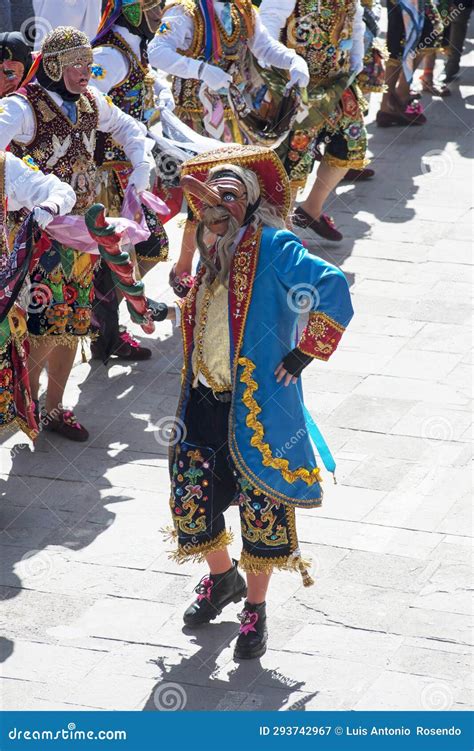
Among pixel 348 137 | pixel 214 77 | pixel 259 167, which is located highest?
pixel 259 167

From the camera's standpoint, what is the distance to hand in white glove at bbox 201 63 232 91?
26.4ft

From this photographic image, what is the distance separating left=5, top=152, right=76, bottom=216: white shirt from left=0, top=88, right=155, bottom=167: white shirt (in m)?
0.31

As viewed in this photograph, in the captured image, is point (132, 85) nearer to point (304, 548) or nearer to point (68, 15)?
point (68, 15)

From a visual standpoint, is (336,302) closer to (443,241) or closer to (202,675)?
Answer: (202,675)

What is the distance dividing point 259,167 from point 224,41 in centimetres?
333

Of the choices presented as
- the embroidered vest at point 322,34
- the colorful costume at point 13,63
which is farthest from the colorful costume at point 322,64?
the colorful costume at point 13,63

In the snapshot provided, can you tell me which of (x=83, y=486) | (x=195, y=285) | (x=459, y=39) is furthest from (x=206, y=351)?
(x=459, y=39)

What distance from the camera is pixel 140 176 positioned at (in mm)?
6883

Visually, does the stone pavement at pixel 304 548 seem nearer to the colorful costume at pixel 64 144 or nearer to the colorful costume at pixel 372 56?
the colorful costume at pixel 64 144

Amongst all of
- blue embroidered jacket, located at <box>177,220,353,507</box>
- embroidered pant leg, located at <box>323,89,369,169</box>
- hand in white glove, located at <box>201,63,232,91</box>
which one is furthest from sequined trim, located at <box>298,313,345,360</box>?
embroidered pant leg, located at <box>323,89,369,169</box>

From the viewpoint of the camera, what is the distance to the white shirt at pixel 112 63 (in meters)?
7.46

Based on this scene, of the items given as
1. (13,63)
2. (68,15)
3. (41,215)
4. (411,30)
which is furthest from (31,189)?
(411,30)

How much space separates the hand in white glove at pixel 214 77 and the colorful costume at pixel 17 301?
2.10 metres

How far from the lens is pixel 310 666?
5.30m
